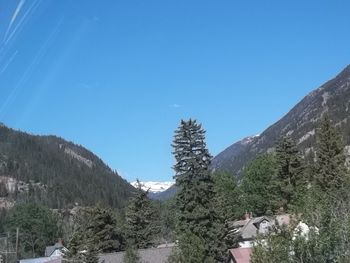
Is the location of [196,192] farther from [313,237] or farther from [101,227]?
[313,237]

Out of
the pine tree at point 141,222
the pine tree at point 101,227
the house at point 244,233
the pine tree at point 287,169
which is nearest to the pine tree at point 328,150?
the pine tree at point 287,169

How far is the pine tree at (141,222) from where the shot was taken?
83250mm

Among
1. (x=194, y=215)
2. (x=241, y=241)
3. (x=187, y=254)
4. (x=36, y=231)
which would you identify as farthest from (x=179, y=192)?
(x=36, y=231)

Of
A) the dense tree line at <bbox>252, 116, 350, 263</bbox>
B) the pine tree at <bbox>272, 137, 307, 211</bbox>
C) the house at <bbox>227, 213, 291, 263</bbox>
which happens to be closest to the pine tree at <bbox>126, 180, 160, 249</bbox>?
the house at <bbox>227, 213, 291, 263</bbox>

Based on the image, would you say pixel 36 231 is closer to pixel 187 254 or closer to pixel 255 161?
pixel 255 161

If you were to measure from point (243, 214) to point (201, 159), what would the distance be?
4960cm

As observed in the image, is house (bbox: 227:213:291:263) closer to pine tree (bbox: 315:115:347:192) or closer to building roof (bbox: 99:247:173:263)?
building roof (bbox: 99:247:173:263)

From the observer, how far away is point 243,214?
106 m

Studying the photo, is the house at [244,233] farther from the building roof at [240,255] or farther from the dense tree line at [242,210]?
the dense tree line at [242,210]

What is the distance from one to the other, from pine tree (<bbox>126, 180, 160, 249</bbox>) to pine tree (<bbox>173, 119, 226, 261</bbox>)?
2663cm

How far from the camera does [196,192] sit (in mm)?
56469

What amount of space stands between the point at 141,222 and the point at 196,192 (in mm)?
29885

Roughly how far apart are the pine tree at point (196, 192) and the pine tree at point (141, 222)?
2663 cm

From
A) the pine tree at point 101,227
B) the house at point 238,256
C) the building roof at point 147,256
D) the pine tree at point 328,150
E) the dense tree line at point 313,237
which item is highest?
the pine tree at point 328,150
